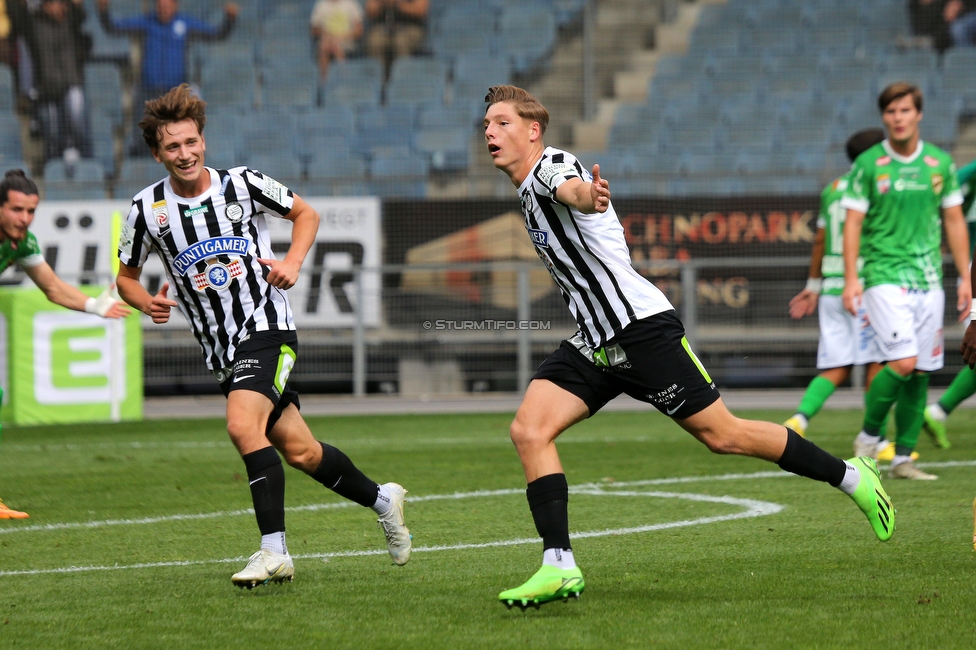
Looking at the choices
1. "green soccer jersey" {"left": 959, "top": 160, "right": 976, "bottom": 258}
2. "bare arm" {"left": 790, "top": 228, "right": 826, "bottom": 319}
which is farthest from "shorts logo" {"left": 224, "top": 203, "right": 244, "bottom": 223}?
"bare arm" {"left": 790, "top": 228, "right": 826, "bottom": 319}

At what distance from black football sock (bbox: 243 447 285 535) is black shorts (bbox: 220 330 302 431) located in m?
0.24

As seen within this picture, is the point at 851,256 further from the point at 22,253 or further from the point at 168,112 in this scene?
the point at 22,253

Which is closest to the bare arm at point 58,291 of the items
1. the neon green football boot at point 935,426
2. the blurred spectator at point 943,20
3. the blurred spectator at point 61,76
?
the neon green football boot at point 935,426

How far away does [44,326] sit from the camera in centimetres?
1340

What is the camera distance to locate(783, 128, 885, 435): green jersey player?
916 centimetres

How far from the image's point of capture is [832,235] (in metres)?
9.60

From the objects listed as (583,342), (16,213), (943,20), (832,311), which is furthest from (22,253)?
(943,20)

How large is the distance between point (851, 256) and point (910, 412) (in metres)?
1.06

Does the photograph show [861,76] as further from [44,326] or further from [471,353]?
[44,326]

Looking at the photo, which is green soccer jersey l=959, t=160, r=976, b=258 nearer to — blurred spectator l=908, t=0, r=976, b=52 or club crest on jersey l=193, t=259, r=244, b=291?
club crest on jersey l=193, t=259, r=244, b=291

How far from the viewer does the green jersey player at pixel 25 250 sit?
7025 millimetres

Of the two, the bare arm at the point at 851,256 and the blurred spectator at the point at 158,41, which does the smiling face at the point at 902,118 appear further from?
the blurred spectator at the point at 158,41

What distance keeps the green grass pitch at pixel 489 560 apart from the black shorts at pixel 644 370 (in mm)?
699

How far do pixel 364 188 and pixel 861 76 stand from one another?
28.1 feet
